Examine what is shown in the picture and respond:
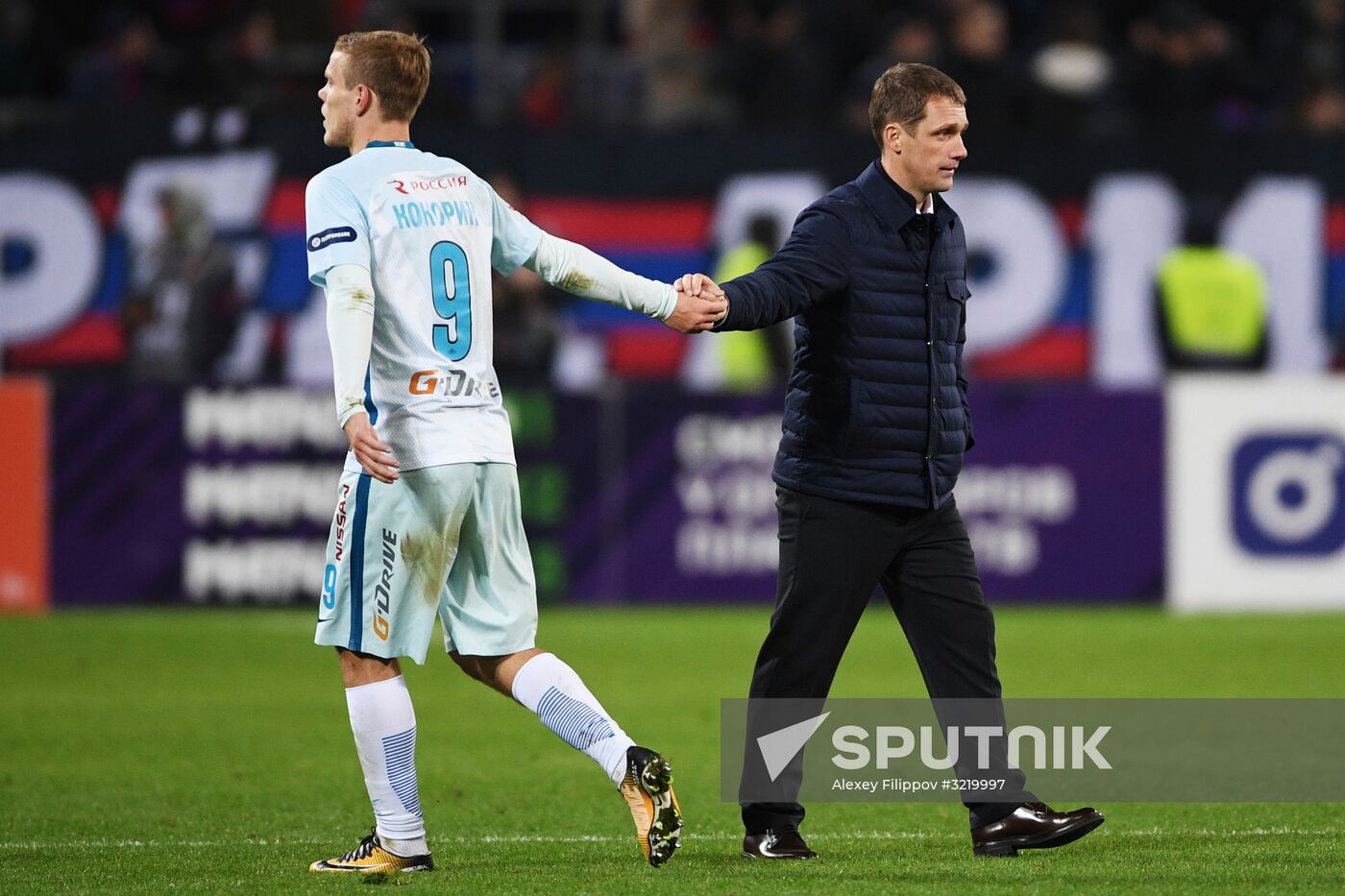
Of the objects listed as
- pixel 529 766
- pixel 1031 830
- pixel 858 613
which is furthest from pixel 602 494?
pixel 1031 830

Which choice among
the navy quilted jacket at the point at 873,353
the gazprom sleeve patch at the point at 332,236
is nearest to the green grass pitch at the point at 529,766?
the navy quilted jacket at the point at 873,353

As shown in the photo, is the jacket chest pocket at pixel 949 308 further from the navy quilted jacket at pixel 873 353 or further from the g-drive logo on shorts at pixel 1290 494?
the g-drive logo on shorts at pixel 1290 494

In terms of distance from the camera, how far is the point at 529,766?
310 inches

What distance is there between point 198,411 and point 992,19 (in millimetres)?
6820

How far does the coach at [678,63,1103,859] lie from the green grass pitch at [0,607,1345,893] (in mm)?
443

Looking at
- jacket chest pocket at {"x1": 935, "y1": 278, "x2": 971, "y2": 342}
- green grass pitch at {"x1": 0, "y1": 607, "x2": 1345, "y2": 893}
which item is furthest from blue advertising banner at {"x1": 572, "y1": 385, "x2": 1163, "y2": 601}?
jacket chest pocket at {"x1": 935, "y1": 278, "x2": 971, "y2": 342}

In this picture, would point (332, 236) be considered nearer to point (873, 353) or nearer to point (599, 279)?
point (599, 279)

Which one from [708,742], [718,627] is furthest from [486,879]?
[718,627]

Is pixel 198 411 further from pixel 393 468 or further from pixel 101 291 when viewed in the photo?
pixel 393 468

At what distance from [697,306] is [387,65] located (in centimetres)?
102

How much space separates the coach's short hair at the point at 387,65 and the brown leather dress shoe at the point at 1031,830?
247 centimetres

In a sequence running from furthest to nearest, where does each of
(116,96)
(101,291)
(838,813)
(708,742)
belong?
1. (116,96)
2. (101,291)
3. (708,742)
4. (838,813)

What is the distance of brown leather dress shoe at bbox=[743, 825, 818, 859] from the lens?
19.0ft

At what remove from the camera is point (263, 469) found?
43.0ft
